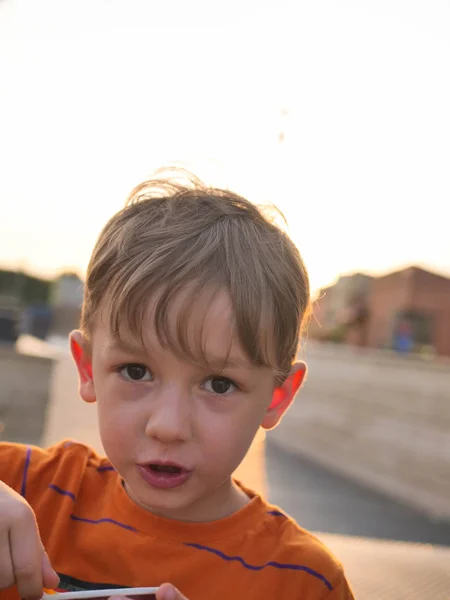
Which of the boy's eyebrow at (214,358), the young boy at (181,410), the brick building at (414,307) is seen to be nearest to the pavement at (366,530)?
the young boy at (181,410)

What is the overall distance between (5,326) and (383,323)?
16670 millimetres

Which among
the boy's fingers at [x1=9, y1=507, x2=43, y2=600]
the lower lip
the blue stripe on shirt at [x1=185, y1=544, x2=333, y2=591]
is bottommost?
the blue stripe on shirt at [x1=185, y1=544, x2=333, y2=591]

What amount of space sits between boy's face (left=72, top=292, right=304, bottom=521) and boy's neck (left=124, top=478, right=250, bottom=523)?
93 millimetres

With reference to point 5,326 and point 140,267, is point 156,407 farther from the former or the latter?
point 5,326

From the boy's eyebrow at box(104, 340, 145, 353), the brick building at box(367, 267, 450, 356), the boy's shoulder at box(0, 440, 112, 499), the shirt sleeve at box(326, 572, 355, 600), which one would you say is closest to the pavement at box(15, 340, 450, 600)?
the shirt sleeve at box(326, 572, 355, 600)

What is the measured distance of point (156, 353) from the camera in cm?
104

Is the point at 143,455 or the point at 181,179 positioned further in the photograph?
the point at 181,179

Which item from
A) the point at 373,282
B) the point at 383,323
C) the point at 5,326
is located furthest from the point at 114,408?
the point at 373,282

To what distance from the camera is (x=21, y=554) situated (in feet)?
2.77

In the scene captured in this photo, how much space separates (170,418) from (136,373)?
0.12 m

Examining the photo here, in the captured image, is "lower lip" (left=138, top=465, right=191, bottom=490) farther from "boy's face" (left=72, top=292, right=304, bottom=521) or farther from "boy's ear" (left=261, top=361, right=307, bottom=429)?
"boy's ear" (left=261, top=361, right=307, bottom=429)

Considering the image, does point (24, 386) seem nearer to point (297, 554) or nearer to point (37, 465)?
point (37, 465)

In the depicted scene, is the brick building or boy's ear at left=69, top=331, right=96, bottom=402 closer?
boy's ear at left=69, top=331, right=96, bottom=402

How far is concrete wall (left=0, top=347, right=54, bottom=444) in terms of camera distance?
596cm
